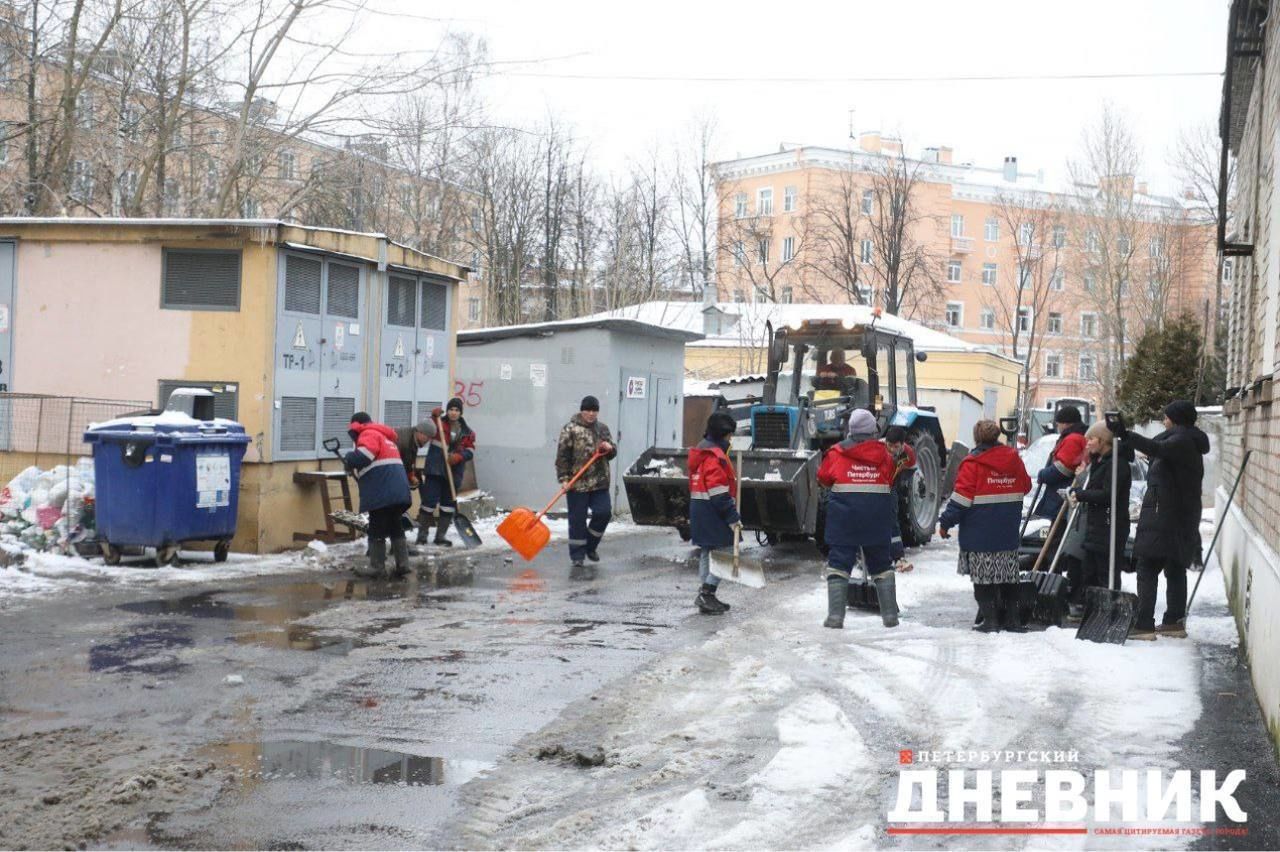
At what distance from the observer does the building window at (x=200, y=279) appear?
13.6 m

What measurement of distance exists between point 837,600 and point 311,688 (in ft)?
13.2

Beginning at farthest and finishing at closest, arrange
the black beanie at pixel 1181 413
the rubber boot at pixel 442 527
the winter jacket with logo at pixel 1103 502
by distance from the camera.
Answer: the rubber boot at pixel 442 527 < the winter jacket with logo at pixel 1103 502 < the black beanie at pixel 1181 413

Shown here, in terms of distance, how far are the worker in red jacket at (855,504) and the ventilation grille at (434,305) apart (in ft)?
27.4

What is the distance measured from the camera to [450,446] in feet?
48.5

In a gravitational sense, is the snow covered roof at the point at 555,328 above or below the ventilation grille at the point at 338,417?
above

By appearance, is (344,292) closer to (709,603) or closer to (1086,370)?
(709,603)

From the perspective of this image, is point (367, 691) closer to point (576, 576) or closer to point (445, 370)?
point (576, 576)

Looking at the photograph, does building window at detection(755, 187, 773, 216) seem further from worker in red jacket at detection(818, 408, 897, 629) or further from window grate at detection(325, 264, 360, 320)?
A: worker in red jacket at detection(818, 408, 897, 629)

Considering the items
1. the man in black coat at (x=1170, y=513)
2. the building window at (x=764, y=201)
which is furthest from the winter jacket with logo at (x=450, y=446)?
the building window at (x=764, y=201)

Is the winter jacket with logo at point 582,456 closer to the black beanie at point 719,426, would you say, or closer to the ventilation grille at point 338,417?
the ventilation grille at point 338,417

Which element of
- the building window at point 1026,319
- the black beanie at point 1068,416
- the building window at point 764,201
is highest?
the building window at point 764,201

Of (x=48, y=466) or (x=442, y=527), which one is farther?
(x=442, y=527)

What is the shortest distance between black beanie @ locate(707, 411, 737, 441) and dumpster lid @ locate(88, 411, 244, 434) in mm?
4978

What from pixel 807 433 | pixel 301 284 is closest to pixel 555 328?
pixel 807 433
